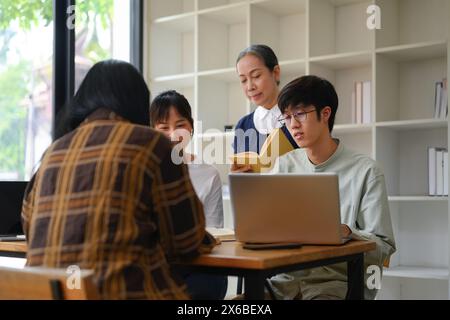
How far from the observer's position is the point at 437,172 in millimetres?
3207

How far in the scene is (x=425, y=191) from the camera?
344 centimetres

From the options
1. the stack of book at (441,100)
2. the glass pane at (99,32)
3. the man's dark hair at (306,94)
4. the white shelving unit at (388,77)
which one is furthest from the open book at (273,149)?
the glass pane at (99,32)

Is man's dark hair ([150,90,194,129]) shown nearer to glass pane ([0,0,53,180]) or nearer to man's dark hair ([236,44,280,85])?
man's dark hair ([236,44,280,85])

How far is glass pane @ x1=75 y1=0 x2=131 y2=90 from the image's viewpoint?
378 cm

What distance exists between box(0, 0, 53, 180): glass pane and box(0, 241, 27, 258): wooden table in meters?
1.42

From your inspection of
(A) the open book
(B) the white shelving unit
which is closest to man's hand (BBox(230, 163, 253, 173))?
(A) the open book

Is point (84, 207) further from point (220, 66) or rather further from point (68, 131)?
point (220, 66)

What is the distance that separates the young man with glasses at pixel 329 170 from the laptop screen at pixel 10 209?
95 cm

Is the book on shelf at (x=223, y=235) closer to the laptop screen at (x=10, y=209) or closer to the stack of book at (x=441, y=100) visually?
the laptop screen at (x=10, y=209)

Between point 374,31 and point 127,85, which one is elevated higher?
point 374,31

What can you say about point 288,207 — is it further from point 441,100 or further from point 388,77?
point 388,77

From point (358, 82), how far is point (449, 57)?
60cm

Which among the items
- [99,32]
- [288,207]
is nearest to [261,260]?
[288,207]

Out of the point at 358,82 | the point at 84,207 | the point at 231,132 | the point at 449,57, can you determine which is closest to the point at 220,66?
the point at 231,132
